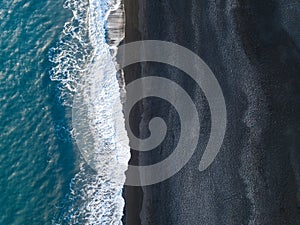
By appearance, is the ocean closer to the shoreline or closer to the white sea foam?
the white sea foam

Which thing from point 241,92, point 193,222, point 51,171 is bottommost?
point 193,222

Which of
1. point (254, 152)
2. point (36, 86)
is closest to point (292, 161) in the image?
point (254, 152)

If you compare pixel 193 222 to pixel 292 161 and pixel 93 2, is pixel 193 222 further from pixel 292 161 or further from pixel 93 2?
pixel 93 2

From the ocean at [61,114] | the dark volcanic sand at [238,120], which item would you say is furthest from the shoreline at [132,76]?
the ocean at [61,114]

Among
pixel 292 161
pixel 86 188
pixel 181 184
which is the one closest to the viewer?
pixel 292 161

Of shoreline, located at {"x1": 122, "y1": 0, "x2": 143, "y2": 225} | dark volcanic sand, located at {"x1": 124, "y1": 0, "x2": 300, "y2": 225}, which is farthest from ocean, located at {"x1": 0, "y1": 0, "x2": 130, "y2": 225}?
dark volcanic sand, located at {"x1": 124, "y1": 0, "x2": 300, "y2": 225}

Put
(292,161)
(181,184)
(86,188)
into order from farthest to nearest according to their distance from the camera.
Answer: (86,188) < (181,184) < (292,161)

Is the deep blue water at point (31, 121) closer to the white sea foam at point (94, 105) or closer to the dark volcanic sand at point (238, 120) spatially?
the white sea foam at point (94, 105)

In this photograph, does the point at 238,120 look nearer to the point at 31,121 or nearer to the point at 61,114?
the point at 61,114
